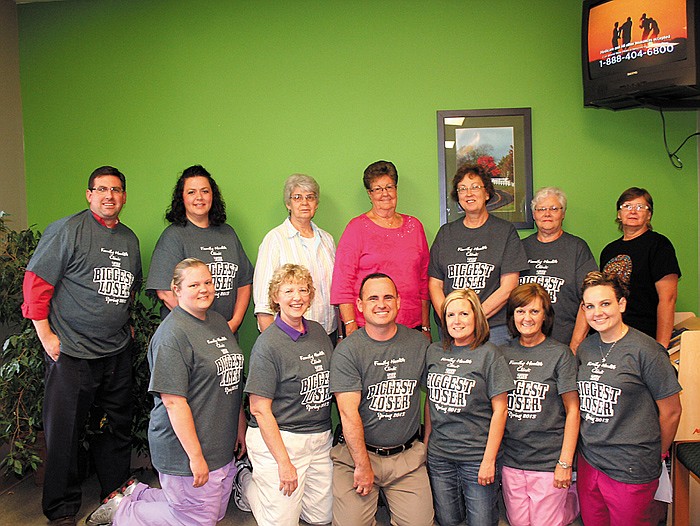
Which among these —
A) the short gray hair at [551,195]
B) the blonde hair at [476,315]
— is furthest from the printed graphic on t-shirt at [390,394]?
the short gray hair at [551,195]

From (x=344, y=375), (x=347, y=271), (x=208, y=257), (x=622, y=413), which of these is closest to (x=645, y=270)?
(x=622, y=413)

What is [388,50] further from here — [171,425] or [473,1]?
[171,425]

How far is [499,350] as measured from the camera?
2893 mm

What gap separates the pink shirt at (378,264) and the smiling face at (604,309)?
90cm

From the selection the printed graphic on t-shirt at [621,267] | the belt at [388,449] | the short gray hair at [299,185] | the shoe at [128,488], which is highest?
the short gray hair at [299,185]

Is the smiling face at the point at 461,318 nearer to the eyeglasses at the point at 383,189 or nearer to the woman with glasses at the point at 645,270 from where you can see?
the eyeglasses at the point at 383,189

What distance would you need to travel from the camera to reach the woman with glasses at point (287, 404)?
9.15 ft

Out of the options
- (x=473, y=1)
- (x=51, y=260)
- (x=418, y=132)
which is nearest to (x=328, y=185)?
(x=418, y=132)

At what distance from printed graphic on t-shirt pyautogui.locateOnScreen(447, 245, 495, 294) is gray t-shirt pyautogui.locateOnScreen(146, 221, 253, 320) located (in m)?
1.13

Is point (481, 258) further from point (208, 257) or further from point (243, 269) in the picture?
point (208, 257)

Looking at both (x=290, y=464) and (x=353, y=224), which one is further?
(x=353, y=224)

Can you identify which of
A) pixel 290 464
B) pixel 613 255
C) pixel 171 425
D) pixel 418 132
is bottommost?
pixel 290 464

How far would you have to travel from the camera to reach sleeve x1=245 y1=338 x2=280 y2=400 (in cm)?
279

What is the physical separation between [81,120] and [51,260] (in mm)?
1364
